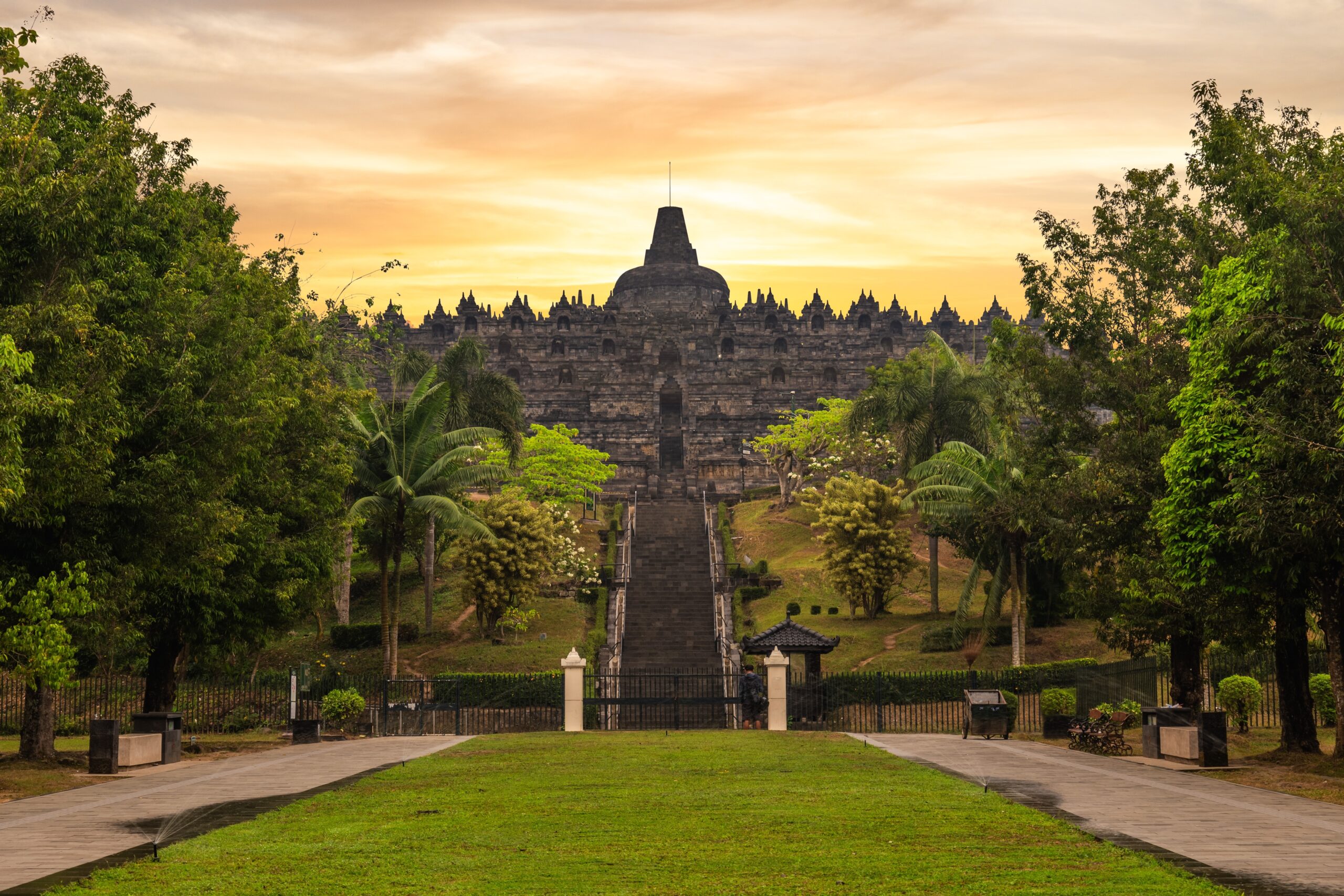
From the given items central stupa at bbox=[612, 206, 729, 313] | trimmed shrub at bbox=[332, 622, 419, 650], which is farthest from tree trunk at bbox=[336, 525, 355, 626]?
central stupa at bbox=[612, 206, 729, 313]

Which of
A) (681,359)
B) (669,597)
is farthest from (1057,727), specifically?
(681,359)

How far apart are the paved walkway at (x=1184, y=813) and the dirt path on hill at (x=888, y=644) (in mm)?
16426

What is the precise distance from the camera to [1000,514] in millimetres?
35594

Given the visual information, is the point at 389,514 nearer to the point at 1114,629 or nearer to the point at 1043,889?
the point at 1114,629

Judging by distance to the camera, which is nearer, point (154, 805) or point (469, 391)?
point (154, 805)

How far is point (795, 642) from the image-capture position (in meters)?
29.2

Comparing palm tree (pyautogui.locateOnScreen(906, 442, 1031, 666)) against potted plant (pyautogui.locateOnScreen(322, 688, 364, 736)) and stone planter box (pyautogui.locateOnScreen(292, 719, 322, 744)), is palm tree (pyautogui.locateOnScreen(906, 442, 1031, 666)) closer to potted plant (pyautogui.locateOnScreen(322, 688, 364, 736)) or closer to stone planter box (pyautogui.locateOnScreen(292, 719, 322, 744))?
potted plant (pyautogui.locateOnScreen(322, 688, 364, 736))

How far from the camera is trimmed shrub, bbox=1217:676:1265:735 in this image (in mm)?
25703

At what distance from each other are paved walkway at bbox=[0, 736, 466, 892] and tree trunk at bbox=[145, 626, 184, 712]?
3577mm

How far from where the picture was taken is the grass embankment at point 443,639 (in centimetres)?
3856

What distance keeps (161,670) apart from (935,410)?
1158 inches

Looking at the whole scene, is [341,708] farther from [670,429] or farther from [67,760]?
[670,429]

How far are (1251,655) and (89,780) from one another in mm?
26318

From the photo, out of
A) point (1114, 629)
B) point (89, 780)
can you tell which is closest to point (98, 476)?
point (89, 780)
